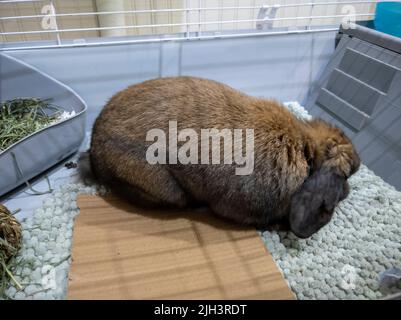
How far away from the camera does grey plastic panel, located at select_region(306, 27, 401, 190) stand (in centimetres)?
192

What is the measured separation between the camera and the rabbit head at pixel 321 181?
4.71 ft

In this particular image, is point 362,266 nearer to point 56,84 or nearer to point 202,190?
point 202,190

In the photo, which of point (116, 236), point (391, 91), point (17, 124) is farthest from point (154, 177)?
point (391, 91)

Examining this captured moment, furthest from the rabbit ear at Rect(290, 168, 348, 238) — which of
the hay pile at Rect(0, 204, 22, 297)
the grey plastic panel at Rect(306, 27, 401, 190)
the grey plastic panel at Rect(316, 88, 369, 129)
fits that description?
the hay pile at Rect(0, 204, 22, 297)

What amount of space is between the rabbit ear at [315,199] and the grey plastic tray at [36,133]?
3.73ft

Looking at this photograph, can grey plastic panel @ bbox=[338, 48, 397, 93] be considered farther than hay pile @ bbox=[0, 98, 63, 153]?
Yes

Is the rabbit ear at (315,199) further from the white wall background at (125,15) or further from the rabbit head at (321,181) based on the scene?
the white wall background at (125,15)

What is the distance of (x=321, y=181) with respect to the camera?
1.43 m

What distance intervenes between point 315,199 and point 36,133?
1.26 meters

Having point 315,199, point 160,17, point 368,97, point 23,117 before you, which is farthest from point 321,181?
point 160,17

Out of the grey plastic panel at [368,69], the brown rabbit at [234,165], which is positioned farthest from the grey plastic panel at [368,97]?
the brown rabbit at [234,165]

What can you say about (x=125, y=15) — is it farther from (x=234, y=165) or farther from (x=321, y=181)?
(x=321, y=181)

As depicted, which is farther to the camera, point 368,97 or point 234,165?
point 368,97

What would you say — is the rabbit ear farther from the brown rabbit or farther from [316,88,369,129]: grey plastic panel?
[316,88,369,129]: grey plastic panel
